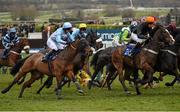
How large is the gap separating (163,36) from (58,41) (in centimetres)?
282

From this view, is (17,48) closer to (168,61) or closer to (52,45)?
(52,45)

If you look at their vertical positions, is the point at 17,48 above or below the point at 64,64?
below

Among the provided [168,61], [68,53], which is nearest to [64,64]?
[68,53]

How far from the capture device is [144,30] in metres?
16.5

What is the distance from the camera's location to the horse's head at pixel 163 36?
628 inches

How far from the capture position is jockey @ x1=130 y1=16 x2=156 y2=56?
16.3m

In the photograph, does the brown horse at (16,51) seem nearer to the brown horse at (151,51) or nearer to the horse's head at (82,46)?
the horse's head at (82,46)

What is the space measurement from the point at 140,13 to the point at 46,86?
43.7m

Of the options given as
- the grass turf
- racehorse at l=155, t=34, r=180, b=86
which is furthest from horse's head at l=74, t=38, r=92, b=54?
racehorse at l=155, t=34, r=180, b=86

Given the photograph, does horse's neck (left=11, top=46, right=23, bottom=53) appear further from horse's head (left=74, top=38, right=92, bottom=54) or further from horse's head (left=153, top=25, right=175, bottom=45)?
horse's head (left=153, top=25, right=175, bottom=45)

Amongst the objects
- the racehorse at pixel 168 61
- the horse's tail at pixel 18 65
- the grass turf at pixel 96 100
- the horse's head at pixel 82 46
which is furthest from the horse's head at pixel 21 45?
the racehorse at pixel 168 61

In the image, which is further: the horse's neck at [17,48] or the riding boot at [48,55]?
the horse's neck at [17,48]

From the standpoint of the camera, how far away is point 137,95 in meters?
16.6

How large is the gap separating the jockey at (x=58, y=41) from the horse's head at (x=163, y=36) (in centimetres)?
231
